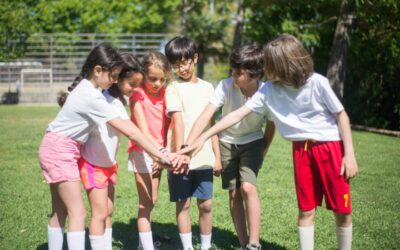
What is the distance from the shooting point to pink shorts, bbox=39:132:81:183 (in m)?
3.28

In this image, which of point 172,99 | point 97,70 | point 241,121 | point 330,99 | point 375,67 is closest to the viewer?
point 330,99

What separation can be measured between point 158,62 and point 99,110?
2.36 feet

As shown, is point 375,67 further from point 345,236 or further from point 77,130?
point 77,130

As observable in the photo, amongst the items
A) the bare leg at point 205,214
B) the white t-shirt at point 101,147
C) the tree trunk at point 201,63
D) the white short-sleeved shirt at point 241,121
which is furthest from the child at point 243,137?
the tree trunk at point 201,63

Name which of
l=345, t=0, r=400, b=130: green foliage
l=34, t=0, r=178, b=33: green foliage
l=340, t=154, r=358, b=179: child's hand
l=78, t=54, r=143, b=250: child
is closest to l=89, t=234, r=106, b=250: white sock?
l=78, t=54, r=143, b=250: child

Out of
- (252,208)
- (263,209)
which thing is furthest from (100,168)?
(263,209)

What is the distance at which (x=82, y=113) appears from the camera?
3.31 m

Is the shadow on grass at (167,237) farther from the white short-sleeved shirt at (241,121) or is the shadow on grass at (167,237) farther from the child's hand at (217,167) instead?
the white short-sleeved shirt at (241,121)

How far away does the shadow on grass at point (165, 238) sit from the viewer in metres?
4.21

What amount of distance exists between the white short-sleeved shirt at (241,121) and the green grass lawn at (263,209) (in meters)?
0.95

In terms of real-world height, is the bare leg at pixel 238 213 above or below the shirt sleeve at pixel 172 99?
below

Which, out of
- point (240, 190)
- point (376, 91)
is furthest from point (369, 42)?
point (240, 190)

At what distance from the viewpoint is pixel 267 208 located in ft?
17.4

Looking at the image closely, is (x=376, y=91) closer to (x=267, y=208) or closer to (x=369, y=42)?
(x=369, y=42)
